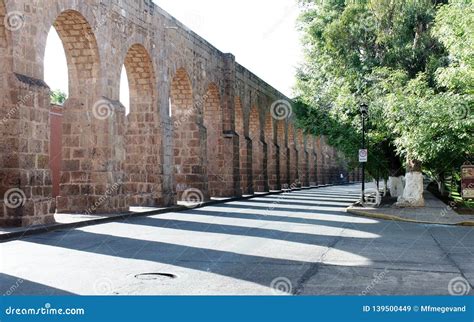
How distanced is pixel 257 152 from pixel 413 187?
45.5 feet

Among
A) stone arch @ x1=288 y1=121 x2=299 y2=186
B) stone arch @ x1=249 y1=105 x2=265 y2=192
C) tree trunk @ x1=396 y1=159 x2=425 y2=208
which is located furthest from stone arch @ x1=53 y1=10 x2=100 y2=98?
stone arch @ x1=288 y1=121 x2=299 y2=186

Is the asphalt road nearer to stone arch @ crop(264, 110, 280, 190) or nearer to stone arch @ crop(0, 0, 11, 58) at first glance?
stone arch @ crop(0, 0, 11, 58)

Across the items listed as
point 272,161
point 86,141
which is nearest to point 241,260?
point 86,141

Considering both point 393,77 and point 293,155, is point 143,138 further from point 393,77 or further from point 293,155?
point 293,155

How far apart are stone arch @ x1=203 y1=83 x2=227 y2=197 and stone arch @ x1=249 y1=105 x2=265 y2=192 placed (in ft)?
19.9

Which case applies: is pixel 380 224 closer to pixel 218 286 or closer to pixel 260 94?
pixel 218 286

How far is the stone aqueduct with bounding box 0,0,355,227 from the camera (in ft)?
35.5

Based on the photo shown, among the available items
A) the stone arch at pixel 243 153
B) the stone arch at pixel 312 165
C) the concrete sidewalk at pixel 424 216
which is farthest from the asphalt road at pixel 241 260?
the stone arch at pixel 312 165

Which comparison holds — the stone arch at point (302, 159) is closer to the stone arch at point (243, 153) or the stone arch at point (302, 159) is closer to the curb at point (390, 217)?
the stone arch at point (243, 153)

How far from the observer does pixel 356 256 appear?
8.09m

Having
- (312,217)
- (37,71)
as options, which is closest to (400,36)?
(312,217)

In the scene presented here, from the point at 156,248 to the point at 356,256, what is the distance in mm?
3043

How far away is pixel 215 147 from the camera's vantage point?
2481 centimetres

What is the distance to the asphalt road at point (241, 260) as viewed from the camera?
5.84 metres
